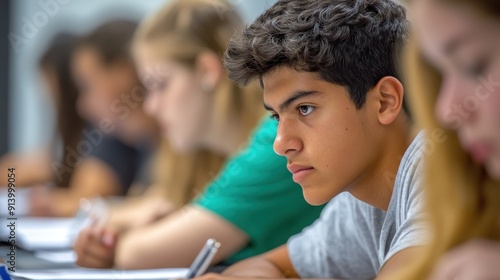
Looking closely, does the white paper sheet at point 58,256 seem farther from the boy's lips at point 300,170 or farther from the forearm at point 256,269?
the boy's lips at point 300,170

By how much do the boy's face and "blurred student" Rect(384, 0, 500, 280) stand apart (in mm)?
285

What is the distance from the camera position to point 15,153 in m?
2.66

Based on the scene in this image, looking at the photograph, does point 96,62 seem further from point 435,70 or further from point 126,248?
point 435,70

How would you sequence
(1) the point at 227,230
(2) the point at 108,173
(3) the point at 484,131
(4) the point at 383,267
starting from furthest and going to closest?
1. (2) the point at 108,173
2. (1) the point at 227,230
3. (4) the point at 383,267
4. (3) the point at 484,131

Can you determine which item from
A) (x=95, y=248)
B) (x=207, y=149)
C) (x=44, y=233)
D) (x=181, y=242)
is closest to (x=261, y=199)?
(x=181, y=242)

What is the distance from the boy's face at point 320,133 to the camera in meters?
0.69

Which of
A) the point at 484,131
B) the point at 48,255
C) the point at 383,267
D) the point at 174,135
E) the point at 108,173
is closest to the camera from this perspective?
the point at 484,131

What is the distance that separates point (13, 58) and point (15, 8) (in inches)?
6.7

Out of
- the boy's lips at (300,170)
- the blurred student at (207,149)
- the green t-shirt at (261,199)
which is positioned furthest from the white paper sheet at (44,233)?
the boy's lips at (300,170)

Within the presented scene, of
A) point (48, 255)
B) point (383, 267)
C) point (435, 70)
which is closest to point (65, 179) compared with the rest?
point (48, 255)

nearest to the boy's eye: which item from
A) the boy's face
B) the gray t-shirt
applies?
the boy's face

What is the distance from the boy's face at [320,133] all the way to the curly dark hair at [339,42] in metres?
0.01

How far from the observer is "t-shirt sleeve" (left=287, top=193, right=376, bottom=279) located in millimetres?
887

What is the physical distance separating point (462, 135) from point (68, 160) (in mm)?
1928
